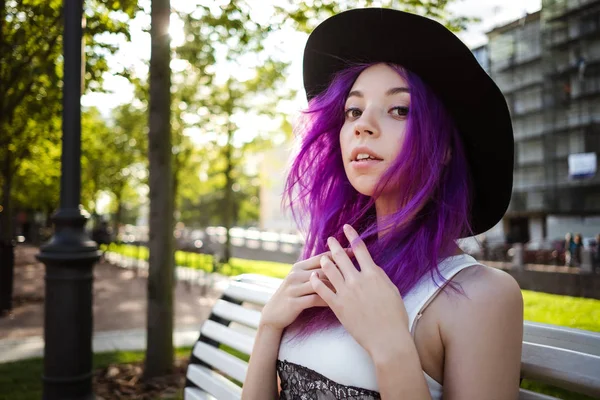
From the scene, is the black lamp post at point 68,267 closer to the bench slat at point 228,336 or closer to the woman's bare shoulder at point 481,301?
the bench slat at point 228,336

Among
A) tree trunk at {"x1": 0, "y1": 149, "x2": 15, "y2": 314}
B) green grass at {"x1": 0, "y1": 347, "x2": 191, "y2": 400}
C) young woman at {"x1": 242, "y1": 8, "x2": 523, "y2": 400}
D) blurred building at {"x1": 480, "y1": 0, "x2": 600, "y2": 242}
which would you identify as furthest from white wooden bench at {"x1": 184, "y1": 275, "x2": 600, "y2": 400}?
blurred building at {"x1": 480, "y1": 0, "x2": 600, "y2": 242}

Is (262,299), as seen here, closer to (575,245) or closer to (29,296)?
(29,296)

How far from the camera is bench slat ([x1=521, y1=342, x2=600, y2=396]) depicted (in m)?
1.32

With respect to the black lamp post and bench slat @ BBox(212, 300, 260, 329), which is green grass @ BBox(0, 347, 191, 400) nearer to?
the black lamp post

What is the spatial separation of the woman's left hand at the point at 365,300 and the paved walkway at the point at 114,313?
223 inches

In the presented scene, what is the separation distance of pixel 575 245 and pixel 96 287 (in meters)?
18.4

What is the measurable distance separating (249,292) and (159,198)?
101 inches

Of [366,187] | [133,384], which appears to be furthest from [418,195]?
[133,384]

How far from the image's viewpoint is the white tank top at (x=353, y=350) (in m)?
1.41

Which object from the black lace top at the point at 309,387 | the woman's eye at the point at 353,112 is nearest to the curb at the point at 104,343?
the black lace top at the point at 309,387

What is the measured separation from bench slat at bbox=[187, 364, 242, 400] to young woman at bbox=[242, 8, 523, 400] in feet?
2.25

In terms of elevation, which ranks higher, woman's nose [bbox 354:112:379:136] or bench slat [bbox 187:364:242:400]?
woman's nose [bbox 354:112:379:136]

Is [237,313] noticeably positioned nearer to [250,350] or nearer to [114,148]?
[250,350]

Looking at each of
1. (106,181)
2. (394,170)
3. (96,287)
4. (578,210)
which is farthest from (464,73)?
(578,210)
